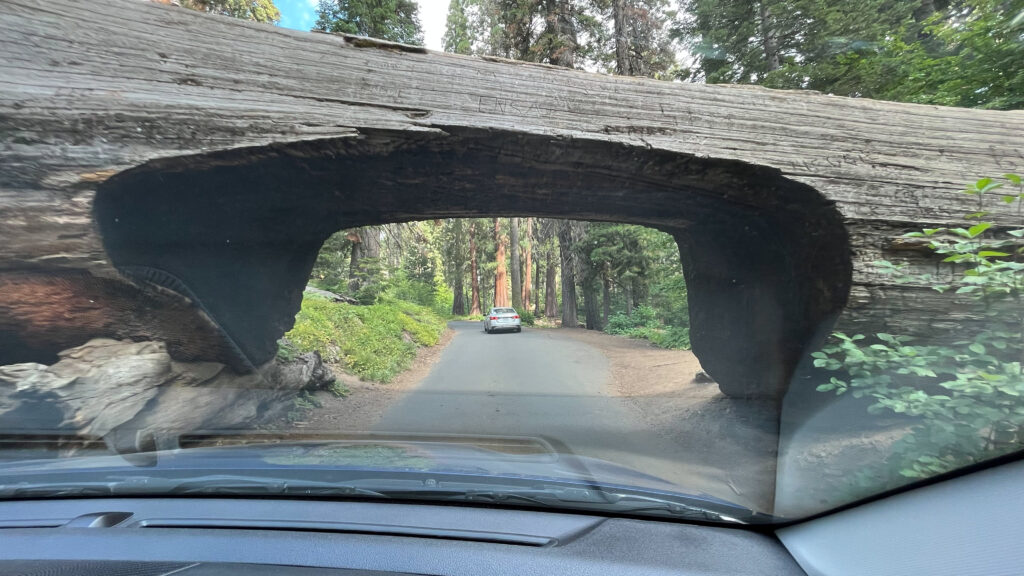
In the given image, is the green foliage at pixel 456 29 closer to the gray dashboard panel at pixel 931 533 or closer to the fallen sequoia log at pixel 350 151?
the fallen sequoia log at pixel 350 151

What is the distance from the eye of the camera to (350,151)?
13.1ft

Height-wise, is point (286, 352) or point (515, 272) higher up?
point (286, 352)

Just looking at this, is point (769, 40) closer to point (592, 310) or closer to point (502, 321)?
point (592, 310)

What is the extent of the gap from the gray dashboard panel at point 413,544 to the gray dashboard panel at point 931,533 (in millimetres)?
162

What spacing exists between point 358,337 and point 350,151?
976 cm

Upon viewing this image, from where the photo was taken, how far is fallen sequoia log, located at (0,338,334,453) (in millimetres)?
→ 3701

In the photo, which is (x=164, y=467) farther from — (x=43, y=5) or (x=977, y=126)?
(x=977, y=126)

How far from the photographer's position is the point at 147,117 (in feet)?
11.8

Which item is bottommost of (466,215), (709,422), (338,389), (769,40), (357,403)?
(357,403)

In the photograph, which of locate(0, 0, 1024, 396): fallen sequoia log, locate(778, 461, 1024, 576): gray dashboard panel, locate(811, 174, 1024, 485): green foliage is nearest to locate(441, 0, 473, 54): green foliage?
locate(0, 0, 1024, 396): fallen sequoia log

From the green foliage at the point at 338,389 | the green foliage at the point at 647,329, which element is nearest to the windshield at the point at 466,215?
the green foliage at the point at 338,389

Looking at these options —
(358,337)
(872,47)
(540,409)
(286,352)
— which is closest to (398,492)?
(540,409)

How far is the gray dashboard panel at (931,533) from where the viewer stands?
1485 millimetres

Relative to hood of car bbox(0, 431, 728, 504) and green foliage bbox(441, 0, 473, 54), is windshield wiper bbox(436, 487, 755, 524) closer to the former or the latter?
hood of car bbox(0, 431, 728, 504)
